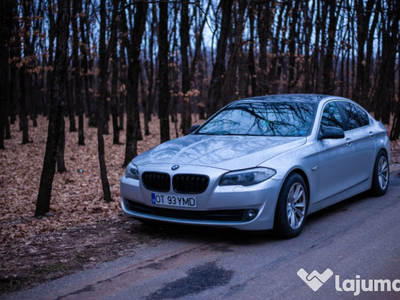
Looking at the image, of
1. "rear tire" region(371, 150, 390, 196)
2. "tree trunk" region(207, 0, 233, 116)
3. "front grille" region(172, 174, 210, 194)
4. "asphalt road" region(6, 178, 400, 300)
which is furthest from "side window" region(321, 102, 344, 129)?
"tree trunk" region(207, 0, 233, 116)

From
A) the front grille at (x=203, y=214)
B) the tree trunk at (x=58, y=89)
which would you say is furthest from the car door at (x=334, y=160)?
the tree trunk at (x=58, y=89)

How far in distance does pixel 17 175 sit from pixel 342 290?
10.9 metres

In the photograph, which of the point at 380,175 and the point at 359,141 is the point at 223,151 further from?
the point at 380,175

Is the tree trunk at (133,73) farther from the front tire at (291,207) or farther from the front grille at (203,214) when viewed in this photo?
the front tire at (291,207)

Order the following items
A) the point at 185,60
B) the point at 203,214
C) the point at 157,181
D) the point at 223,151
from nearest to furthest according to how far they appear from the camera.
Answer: the point at 203,214 < the point at 157,181 < the point at 223,151 < the point at 185,60

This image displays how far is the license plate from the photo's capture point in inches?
204

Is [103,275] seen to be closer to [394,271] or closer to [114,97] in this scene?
[394,271]

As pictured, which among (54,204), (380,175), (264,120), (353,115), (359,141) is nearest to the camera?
(264,120)

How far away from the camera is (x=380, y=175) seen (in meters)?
7.89

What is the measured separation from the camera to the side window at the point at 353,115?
24.2 ft

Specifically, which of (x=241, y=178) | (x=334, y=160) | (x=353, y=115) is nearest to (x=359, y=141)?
(x=353, y=115)

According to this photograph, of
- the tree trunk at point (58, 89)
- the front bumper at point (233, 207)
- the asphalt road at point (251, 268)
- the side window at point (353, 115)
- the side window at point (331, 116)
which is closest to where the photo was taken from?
the asphalt road at point (251, 268)

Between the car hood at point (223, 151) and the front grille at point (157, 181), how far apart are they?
197 millimetres

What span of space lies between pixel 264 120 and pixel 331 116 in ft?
3.58
